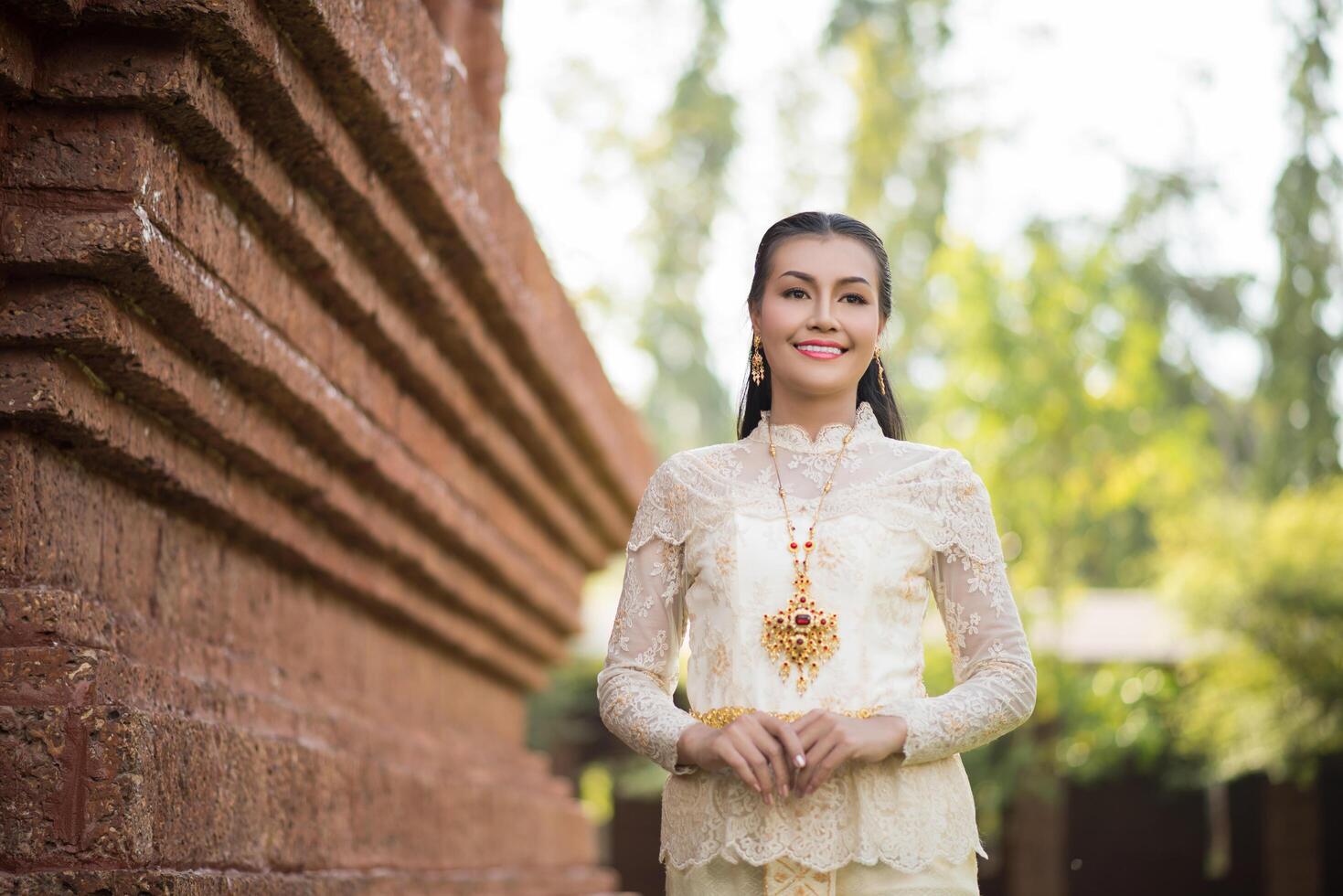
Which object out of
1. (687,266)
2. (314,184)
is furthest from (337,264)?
(687,266)

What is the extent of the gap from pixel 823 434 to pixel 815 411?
4 cm

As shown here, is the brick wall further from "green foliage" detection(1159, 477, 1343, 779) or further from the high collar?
"green foliage" detection(1159, 477, 1343, 779)

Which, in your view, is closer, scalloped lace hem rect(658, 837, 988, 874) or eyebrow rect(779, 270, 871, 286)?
scalloped lace hem rect(658, 837, 988, 874)

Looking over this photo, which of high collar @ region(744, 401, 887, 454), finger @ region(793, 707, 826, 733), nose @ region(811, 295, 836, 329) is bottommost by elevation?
finger @ region(793, 707, 826, 733)

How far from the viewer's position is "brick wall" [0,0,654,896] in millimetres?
2254

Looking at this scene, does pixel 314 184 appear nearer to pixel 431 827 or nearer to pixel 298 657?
pixel 298 657

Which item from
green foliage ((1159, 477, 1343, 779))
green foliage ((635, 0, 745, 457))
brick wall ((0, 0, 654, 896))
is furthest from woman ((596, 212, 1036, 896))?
green foliage ((635, 0, 745, 457))

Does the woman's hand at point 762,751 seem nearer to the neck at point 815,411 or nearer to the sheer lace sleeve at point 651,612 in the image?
the sheer lace sleeve at point 651,612

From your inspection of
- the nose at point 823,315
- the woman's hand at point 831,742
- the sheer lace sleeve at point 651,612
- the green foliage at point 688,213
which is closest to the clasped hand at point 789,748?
the woman's hand at point 831,742

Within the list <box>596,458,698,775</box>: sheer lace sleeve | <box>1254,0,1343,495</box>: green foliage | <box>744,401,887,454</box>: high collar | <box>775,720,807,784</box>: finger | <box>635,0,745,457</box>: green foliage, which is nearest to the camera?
<box>775,720,807,784</box>: finger

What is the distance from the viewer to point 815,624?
2.48 metres

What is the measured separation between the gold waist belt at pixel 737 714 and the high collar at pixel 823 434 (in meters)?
0.45

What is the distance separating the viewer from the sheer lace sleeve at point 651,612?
2.58m

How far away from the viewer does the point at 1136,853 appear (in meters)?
15.9
